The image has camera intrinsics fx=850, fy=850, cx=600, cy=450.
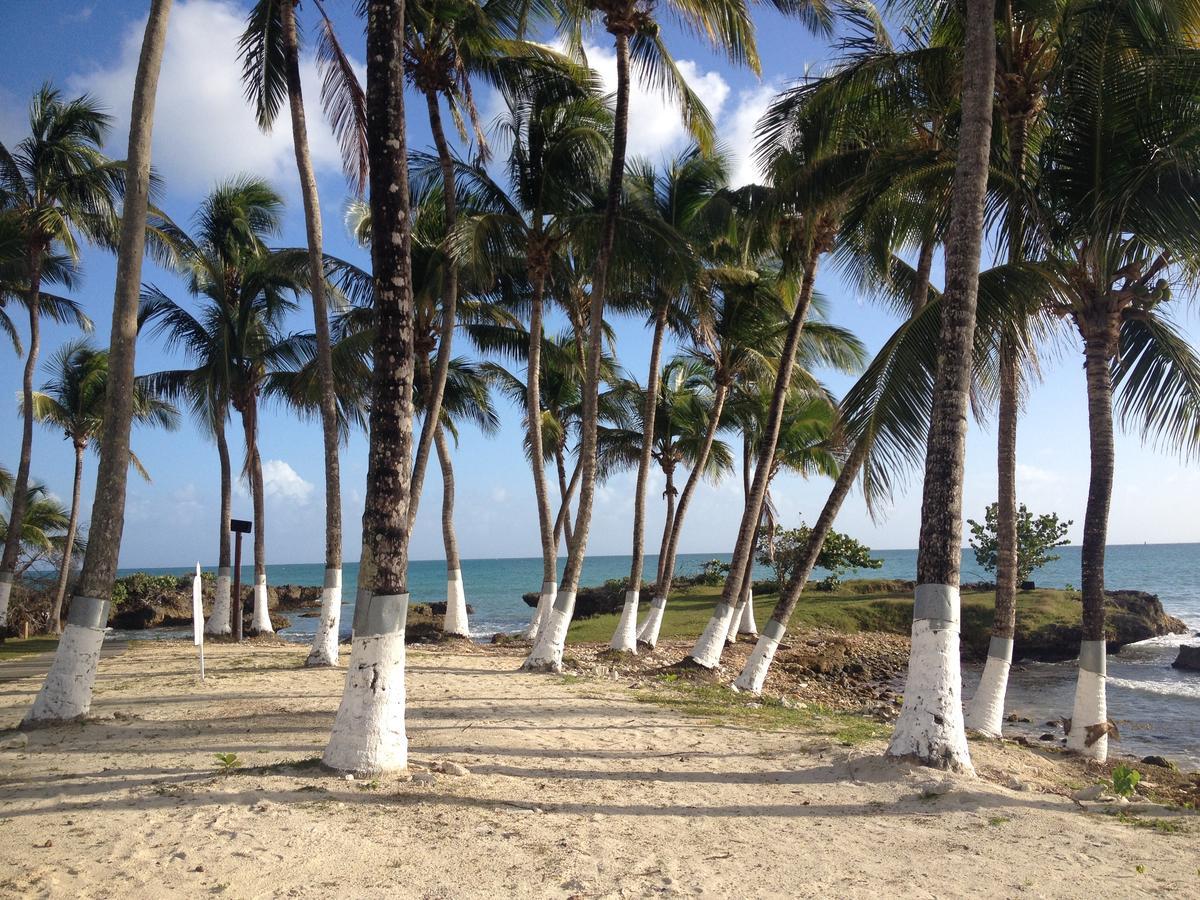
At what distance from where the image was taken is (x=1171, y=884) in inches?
188

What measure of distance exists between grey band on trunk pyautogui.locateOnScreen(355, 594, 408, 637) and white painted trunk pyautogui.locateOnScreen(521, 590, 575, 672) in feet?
22.8

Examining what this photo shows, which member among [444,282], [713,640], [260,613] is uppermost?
[444,282]

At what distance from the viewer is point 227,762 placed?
6301mm

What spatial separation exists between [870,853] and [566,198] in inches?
511

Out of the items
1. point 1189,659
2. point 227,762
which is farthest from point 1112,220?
point 1189,659

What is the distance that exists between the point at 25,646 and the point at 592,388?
49.1 feet

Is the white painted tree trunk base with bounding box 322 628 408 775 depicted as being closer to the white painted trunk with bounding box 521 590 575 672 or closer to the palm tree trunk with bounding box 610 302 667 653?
the white painted trunk with bounding box 521 590 575 672

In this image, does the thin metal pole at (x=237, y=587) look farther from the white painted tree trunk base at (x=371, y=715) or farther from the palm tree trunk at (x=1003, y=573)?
the palm tree trunk at (x=1003, y=573)

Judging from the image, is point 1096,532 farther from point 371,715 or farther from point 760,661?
point 371,715

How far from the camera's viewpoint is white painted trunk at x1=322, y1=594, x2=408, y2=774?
6.17 meters

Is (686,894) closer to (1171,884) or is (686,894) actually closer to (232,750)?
(1171,884)

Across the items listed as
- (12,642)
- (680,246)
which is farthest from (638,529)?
(12,642)

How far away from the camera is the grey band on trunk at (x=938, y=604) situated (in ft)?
23.1

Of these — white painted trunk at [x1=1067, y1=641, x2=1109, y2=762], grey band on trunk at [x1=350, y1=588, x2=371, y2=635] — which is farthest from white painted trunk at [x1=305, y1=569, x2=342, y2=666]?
white painted trunk at [x1=1067, y1=641, x2=1109, y2=762]
